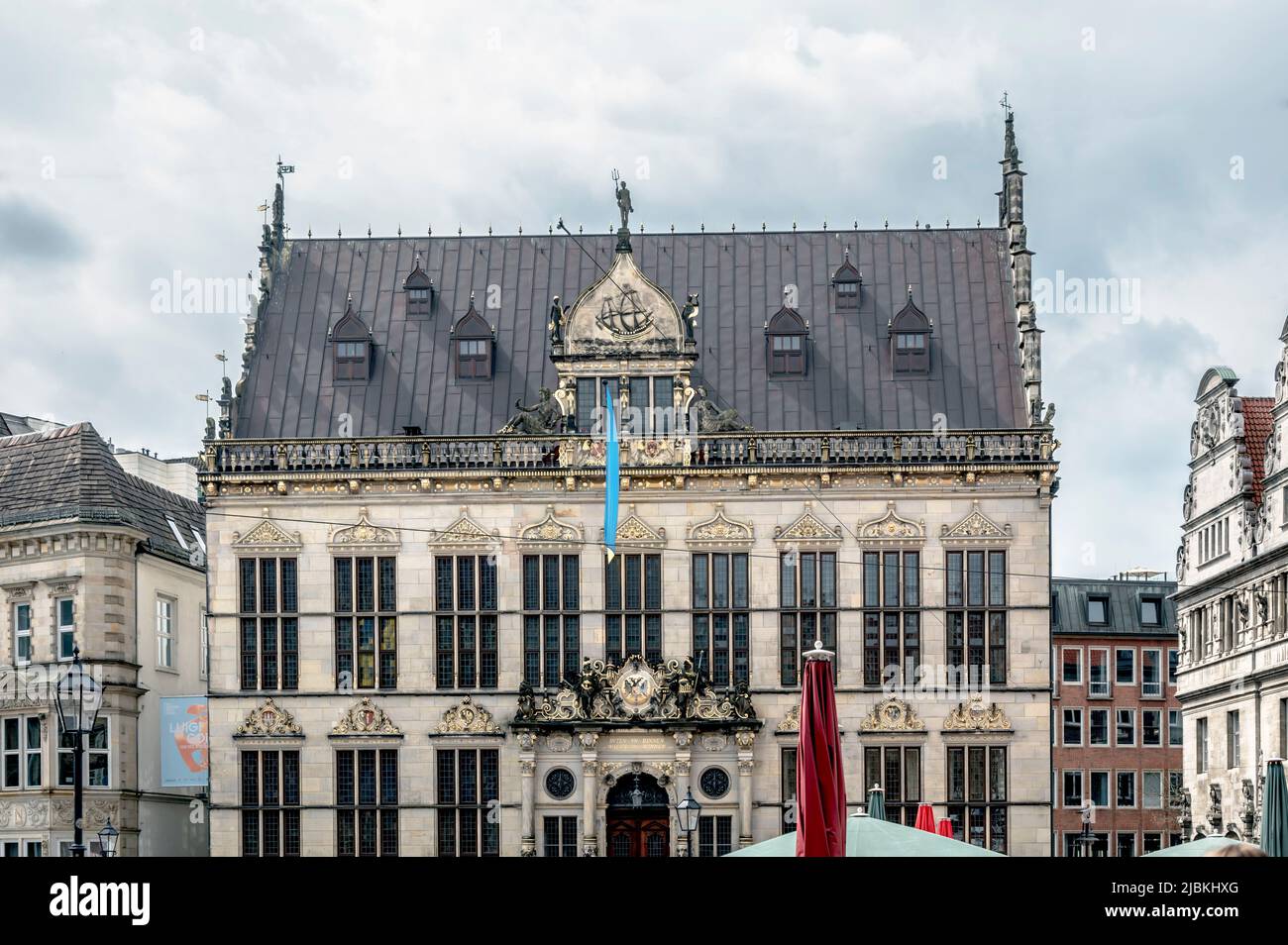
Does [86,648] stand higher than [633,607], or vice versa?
[633,607]

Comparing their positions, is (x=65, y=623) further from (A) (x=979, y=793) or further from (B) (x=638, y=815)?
(A) (x=979, y=793)

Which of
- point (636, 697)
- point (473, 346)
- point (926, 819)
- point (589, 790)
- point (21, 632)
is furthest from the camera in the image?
point (21, 632)

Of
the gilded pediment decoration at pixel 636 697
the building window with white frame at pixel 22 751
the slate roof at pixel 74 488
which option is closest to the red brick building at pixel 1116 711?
the gilded pediment decoration at pixel 636 697

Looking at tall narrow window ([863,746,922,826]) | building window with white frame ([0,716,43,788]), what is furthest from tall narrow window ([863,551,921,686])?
building window with white frame ([0,716,43,788])

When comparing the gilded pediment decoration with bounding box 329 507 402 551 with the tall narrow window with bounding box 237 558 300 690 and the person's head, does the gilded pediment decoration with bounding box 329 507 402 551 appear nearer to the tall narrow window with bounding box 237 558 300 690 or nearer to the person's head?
the tall narrow window with bounding box 237 558 300 690

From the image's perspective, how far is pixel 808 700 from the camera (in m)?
22.8

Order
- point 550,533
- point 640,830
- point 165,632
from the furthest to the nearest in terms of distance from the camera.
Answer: point 165,632 → point 550,533 → point 640,830

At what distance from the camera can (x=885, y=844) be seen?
24.2m

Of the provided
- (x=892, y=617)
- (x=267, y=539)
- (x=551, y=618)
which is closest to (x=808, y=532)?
(x=892, y=617)

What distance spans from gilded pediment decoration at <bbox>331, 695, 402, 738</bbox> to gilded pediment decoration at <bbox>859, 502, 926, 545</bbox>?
11.8m

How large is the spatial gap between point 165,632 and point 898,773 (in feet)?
65.6

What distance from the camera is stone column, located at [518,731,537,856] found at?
152 ft
